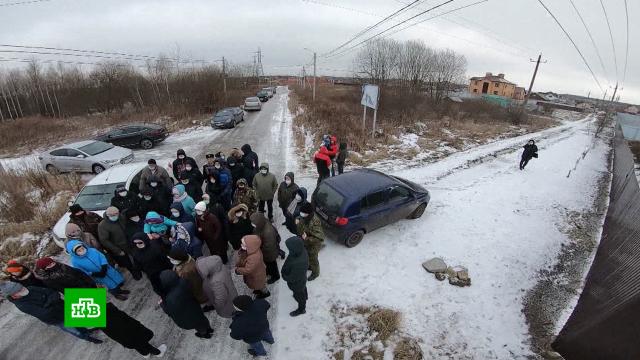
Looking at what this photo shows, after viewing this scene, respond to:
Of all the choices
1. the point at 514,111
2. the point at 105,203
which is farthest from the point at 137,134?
the point at 514,111

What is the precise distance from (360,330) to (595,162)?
1887 centimetres

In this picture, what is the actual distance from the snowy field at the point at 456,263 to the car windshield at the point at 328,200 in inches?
38.3

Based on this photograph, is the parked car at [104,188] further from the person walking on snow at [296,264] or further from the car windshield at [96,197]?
the person walking on snow at [296,264]

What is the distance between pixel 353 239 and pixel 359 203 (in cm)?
88

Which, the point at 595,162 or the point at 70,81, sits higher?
the point at 70,81

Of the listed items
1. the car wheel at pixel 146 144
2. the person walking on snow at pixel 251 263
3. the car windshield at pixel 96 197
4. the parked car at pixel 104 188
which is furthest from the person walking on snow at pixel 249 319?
the car wheel at pixel 146 144

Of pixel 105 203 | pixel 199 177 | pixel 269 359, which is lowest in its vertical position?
pixel 269 359

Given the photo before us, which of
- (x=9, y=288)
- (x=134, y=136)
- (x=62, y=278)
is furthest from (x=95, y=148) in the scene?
(x=9, y=288)

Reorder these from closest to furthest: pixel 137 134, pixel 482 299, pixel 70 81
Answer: pixel 482 299 < pixel 137 134 < pixel 70 81

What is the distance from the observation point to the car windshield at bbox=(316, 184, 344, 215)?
586 cm

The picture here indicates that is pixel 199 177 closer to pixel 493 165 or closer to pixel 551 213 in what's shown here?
pixel 551 213

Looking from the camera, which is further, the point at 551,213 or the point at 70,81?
the point at 70,81

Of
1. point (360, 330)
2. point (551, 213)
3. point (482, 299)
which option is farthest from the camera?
point (551, 213)

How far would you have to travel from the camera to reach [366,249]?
20.7 feet
